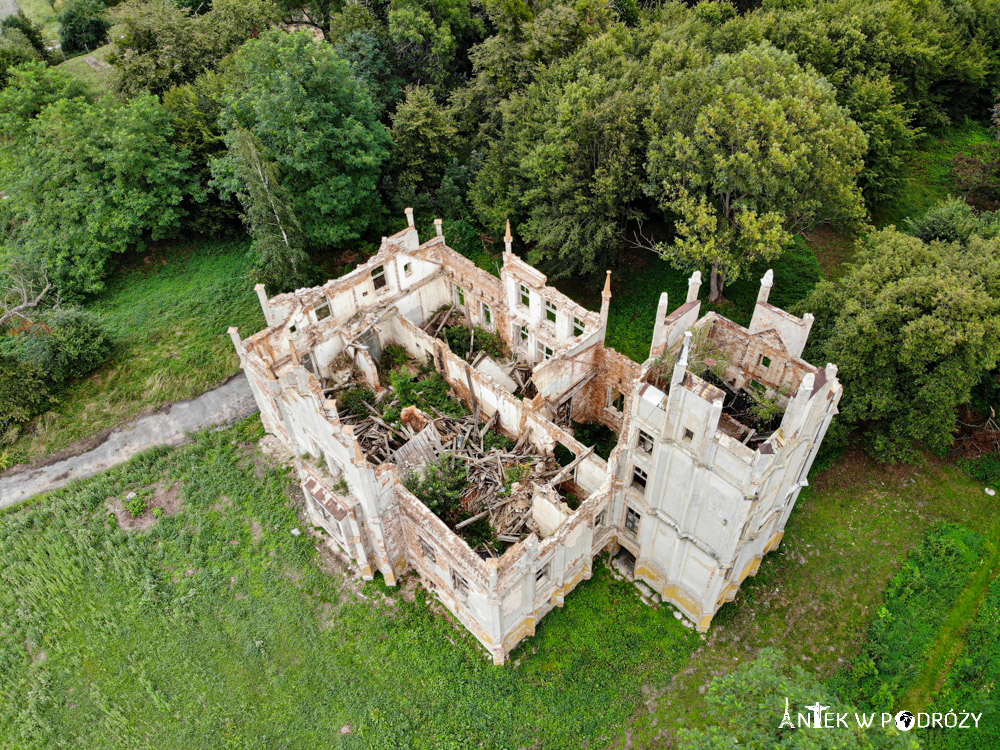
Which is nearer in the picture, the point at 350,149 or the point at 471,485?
the point at 471,485

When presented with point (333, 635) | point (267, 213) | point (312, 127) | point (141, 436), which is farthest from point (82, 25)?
point (333, 635)

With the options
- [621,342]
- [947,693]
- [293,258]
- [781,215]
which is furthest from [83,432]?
[947,693]

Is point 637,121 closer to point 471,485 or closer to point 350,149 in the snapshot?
point 350,149

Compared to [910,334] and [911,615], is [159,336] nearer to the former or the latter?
[910,334]

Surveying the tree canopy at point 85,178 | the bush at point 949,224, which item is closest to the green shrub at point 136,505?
the tree canopy at point 85,178

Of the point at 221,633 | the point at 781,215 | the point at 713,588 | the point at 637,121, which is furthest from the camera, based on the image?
the point at 637,121

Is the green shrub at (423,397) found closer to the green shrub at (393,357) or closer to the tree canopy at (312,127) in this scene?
the green shrub at (393,357)

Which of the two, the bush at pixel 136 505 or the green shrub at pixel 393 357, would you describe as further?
the green shrub at pixel 393 357
